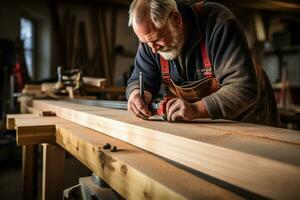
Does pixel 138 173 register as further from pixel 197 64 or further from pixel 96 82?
pixel 96 82

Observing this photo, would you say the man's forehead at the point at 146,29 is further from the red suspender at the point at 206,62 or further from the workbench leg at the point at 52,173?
the workbench leg at the point at 52,173

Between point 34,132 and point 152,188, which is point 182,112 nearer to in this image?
point 152,188

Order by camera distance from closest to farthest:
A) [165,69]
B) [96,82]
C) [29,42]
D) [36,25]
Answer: [165,69]
[96,82]
[29,42]
[36,25]

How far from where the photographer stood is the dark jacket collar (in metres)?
1.95

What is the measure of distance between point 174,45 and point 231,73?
43 cm

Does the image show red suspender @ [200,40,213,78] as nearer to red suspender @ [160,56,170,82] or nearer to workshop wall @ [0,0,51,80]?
red suspender @ [160,56,170,82]

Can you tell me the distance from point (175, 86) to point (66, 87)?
2.07m

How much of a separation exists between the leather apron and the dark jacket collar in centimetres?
6

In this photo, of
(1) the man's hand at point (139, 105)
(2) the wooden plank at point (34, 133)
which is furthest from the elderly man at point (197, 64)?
(2) the wooden plank at point (34, 133)

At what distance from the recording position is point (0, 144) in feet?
14.6

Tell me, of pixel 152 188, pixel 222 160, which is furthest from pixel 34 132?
pixel 222 160

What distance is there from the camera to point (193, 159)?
1004mm

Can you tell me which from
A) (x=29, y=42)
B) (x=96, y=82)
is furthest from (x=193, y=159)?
(x=29, y=42)

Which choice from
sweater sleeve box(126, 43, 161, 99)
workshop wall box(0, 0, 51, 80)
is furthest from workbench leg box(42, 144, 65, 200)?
workshop wall box(0, 0, 51, 80)
